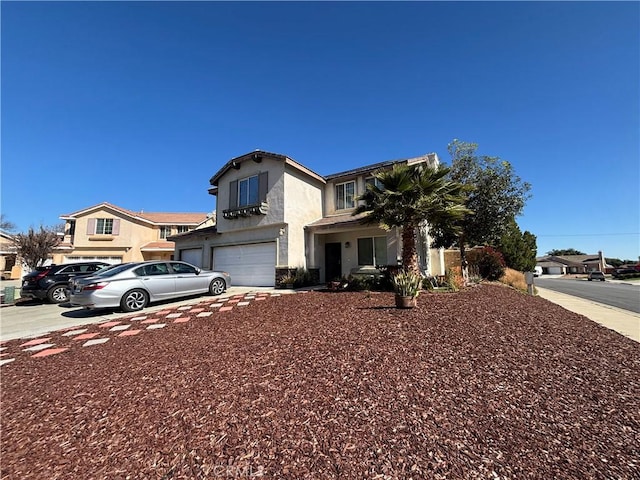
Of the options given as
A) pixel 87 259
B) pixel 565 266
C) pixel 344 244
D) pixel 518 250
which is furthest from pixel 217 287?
pixel 565 266

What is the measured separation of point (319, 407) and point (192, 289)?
9.08 meters

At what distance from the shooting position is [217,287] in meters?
11.4

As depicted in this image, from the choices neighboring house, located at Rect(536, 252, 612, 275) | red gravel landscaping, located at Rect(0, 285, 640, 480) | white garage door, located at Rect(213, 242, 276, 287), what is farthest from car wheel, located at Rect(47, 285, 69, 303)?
neighboring house, located at Rect(536, 252, 612, 275)

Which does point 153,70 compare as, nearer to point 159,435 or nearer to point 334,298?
point 334,298

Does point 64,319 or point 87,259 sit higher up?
point 87,259

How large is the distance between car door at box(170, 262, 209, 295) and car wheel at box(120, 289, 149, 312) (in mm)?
1132

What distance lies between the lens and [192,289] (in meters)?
10.5

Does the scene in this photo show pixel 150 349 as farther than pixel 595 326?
No

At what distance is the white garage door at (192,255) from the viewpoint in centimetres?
1780

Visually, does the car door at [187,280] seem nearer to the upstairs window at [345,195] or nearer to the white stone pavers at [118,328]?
the white stone pavers at [118,328]

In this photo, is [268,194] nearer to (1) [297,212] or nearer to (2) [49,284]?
(1) [297,212]

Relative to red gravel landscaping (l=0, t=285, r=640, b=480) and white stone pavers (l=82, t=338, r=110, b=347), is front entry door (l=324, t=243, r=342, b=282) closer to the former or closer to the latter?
red gravel landscaping (l=0, t=285, r=640, b=480)

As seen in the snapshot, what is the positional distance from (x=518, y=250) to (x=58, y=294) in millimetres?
32310

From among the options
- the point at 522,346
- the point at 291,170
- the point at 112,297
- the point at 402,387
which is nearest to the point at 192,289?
the point at 112,297
